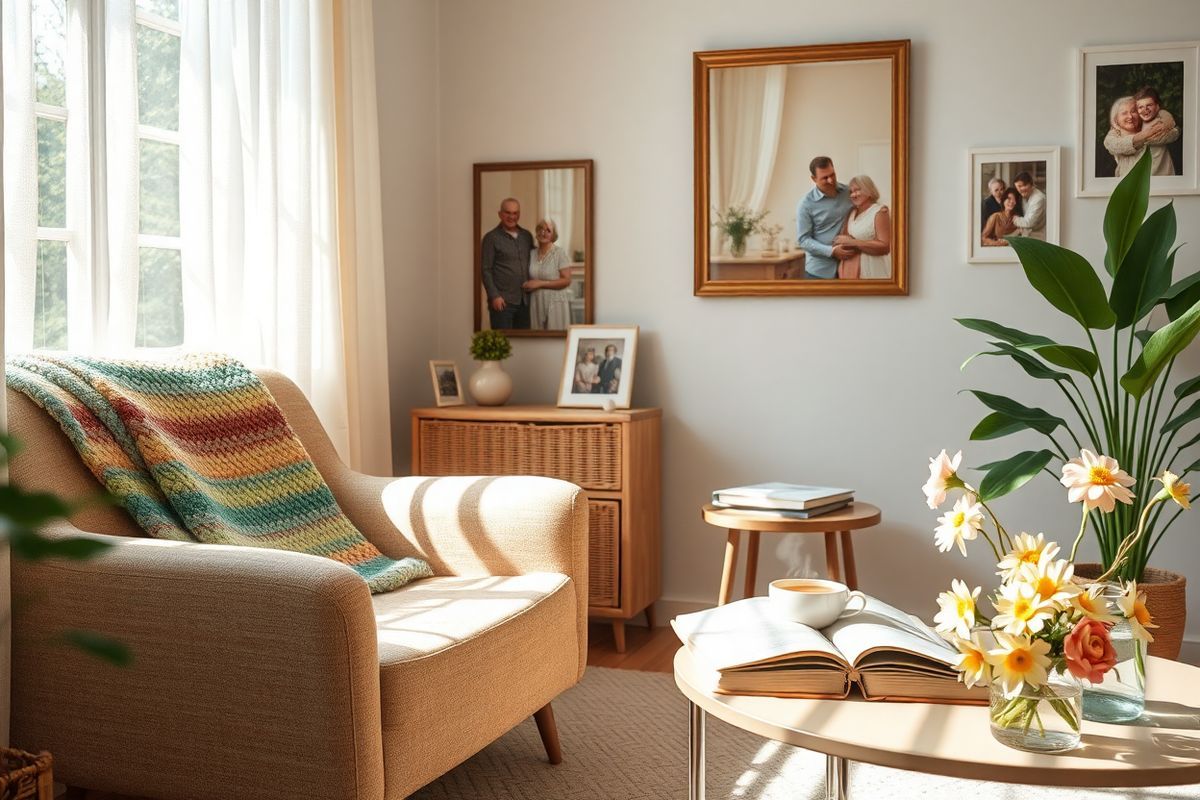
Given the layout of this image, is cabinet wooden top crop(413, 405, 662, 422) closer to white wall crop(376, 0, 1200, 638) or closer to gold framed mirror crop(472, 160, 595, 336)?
white wall crop(376, 0, 1200, 638)

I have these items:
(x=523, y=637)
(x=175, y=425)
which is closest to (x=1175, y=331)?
(x=523, y=637)

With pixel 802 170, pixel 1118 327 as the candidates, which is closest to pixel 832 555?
pixel 1118 327

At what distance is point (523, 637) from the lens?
2107mm

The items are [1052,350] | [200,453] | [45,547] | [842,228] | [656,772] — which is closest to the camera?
[45,547]

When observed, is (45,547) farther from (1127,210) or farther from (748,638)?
(1127,210)

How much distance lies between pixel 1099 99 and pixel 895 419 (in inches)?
42.4

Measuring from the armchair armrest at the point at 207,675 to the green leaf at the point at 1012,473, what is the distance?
1.72 m

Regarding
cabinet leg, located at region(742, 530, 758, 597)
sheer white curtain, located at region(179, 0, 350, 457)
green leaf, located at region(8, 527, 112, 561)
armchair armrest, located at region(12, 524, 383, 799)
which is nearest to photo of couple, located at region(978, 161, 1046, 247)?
cabinet leg, located at region(742, 530, 758, 597)

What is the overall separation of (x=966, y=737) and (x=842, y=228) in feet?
7.71

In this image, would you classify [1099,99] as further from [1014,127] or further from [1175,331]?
[1175,331]

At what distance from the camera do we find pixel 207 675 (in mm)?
1693

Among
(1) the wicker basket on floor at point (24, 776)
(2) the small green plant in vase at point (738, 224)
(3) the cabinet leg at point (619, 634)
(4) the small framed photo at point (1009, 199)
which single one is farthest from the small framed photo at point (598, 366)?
(1) the wicker basket on floor at point (24, 776)

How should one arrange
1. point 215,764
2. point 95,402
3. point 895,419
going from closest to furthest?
point 215,764 → point 95,402 → point 895,419

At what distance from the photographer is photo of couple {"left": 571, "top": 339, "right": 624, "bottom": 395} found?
3604mm
